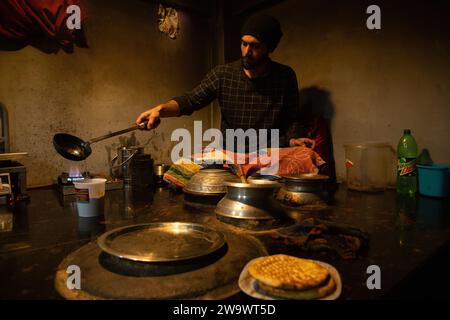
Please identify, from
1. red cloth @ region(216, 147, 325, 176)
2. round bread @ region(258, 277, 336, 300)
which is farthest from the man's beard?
round bread @ region(258, 277, 336, 300)

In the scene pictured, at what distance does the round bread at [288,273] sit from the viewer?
0.76m

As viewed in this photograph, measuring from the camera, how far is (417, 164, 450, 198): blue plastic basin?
192 cm

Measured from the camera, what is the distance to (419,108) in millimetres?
2258

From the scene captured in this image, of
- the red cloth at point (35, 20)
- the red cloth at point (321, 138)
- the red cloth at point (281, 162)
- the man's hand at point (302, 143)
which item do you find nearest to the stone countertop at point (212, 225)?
the red cloth at point (281, 162)

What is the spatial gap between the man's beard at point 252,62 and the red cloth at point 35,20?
4.41ft

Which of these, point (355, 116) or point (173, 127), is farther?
point (173, 127)

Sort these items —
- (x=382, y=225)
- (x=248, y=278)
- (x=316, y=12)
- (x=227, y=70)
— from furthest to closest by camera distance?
(x=316, y=12)
(x=227, y=70)
(x=382, y=225)
(x=248, y=278)

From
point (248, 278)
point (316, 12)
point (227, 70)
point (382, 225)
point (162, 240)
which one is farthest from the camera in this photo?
point (316, 12)

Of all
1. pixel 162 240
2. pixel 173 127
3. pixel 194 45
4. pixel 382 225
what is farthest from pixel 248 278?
pixel 194 45

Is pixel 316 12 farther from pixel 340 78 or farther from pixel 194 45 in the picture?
pixel 194 45

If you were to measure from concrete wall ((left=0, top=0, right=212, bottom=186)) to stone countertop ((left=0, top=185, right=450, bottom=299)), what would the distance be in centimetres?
54

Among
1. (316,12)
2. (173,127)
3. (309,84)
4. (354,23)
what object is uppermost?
(316,12)

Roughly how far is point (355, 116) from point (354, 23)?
0.74 metres

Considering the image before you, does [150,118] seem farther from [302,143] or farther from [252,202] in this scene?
[302,143]
